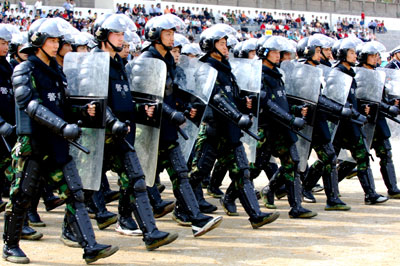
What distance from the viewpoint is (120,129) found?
6.22 m

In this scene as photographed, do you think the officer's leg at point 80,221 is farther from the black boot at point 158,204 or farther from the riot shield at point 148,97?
the black boot at point 158,204

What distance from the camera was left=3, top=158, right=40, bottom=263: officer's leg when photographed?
237 inches

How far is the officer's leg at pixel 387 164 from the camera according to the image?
9.95 metres

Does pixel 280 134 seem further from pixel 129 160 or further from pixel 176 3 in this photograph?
pixel 176 3

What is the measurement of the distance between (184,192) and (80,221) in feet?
4.44

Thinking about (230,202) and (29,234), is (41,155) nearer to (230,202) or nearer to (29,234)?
(29,234)

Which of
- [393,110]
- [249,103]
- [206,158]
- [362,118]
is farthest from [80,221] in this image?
[393,110]

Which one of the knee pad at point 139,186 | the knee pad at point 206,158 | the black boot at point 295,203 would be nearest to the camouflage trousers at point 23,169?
the knee pad at point 139,186

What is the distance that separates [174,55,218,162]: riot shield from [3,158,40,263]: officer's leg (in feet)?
5.89

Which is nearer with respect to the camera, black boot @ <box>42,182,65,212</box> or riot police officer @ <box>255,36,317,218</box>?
riot police officer @ <box>255,36,317,218</box>

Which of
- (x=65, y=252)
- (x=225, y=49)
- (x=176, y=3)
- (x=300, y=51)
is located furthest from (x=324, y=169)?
(x=176, y=3)

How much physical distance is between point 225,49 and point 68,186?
260 centimetres

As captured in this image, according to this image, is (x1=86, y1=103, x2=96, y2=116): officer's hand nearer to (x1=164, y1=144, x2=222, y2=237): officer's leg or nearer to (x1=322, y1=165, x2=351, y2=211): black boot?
(x1=164, y1=144, x2=222, y2=237): officer's leg

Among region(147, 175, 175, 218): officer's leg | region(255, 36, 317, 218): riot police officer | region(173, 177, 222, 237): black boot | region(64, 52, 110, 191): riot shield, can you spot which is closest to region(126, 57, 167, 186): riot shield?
region(173, 177, 222, 237): black boot
